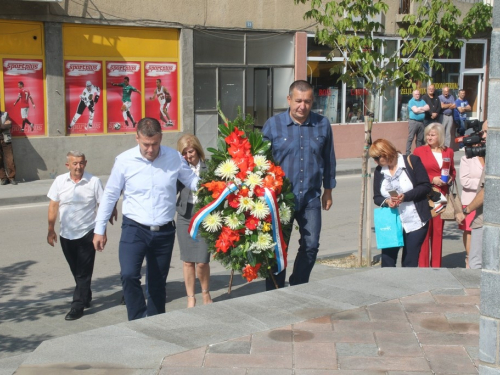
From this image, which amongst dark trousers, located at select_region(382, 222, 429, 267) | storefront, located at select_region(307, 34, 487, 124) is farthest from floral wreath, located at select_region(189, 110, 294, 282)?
storefront, located at select_region(307, 34, 487, 124)

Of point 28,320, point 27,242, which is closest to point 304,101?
point 28,320

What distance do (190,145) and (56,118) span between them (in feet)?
33.9

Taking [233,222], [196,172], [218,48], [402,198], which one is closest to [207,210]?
[233,222]

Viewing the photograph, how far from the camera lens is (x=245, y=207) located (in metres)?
6.52

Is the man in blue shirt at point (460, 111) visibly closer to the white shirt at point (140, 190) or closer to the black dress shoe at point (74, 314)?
the black dress shoe at point (74, 314)

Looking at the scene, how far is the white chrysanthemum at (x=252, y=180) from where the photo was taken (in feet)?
21.4

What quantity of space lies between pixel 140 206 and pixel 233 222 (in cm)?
80

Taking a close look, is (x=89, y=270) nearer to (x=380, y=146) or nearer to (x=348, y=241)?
(x=380, y=146)

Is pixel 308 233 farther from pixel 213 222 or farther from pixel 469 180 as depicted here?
pixel 469 180

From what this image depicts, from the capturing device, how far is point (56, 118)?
17156 millimetres

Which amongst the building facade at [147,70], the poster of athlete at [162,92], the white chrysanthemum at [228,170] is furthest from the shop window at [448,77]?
the white chrysanthemum at [228,170]

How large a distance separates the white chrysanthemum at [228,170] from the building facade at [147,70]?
859cm

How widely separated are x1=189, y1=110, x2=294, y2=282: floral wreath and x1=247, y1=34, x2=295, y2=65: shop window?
46.2ft

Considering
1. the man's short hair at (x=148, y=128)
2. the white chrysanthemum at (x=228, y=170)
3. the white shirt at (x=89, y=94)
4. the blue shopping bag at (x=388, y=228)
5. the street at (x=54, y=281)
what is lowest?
the street at (x=54, y=281)
